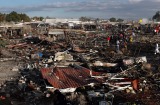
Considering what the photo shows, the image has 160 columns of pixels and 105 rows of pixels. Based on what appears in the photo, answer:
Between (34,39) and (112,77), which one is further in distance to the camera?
(34,39)

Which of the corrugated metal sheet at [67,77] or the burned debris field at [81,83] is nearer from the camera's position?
the burned debris field at [81,83]

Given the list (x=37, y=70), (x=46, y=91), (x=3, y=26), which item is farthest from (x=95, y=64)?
(x=3, y=26)

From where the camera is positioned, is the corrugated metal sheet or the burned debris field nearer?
the burned debris field

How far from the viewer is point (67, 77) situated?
15891mm

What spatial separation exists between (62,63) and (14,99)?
646 cm

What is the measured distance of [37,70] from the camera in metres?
19.5

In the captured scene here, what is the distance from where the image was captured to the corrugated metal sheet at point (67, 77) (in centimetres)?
1469

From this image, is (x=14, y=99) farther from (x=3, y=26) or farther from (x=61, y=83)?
(x=3, y=26)

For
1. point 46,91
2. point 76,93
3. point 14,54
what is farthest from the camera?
point 14,54

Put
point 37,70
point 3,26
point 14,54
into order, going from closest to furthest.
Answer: point 37,70 → point 14,54 → point 3,26

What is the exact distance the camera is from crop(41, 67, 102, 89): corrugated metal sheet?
14.7 metres

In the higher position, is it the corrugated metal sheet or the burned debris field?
the corrugated metal sheet

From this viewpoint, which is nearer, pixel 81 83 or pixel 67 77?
pixel 81 83

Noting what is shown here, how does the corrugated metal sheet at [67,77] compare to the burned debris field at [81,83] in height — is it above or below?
above
